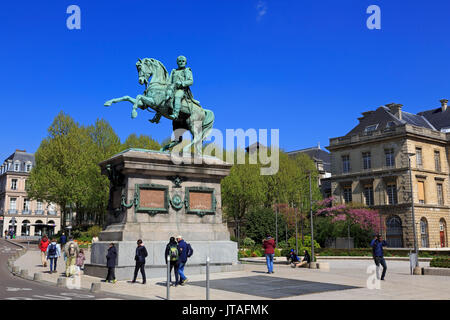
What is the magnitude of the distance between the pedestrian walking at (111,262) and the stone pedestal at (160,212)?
0.37 m

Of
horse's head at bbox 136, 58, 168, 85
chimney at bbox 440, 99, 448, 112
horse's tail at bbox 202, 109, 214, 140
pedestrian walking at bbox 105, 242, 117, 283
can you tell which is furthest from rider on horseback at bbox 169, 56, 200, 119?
chimney at bbox 440, 99, 448, 112

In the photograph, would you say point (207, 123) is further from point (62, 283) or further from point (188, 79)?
point (62, 283)

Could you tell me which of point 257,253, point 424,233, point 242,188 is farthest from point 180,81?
point 424,233

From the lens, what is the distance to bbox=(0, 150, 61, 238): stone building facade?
9381 cm

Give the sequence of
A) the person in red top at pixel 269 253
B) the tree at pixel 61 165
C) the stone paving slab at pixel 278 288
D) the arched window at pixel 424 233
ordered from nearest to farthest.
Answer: the stone paving slab at pixel 278 288, the person in red top at pixel 269 253, the tree at pixel 61 165, the arched window at pixel 424 233

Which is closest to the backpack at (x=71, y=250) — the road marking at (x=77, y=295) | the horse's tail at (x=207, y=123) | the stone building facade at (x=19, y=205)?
the road marking at (x=77, y=295)

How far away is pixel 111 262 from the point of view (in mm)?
14578

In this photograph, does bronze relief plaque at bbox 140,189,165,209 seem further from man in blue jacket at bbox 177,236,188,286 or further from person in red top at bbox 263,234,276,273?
person in red top at bbox 263,234,276,273

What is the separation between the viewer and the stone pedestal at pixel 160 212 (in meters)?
16.0

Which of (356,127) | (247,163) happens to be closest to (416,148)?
(356,127)

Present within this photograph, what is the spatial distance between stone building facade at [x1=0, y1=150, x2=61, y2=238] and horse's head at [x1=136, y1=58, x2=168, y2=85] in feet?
272

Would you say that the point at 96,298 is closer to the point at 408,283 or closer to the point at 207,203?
the point at 207,203

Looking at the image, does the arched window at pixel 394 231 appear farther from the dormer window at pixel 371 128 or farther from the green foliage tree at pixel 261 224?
the green foliage tree at pixel 261 224

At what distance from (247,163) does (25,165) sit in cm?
6538
